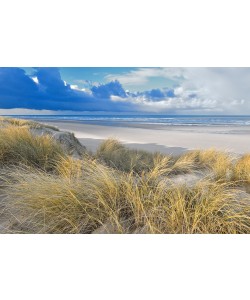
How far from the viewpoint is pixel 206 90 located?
3695 millimetres

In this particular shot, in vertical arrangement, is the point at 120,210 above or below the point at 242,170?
above

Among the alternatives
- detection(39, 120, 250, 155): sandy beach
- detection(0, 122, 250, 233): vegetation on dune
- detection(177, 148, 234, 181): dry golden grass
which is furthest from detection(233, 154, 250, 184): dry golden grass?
detection(0, 122, 250, 233): vegetation on dune

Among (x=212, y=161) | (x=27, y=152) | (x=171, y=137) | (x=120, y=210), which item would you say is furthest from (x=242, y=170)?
(x=27, y=152)

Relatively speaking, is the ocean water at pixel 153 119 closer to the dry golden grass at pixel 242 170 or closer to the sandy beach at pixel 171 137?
the sandy beach at pixel 171 137

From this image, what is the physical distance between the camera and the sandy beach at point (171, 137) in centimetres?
450

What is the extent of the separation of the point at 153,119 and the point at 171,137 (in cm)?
70

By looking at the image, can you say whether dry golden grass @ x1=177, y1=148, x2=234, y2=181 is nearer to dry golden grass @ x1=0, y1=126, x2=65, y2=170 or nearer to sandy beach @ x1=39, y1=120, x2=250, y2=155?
sandy beach @ x1=39, y1=120, x2=250, y2=155

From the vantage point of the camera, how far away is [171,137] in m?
4.71

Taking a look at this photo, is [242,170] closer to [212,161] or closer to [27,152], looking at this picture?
[212,161]

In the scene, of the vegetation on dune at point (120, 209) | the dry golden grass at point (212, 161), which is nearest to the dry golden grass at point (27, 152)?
the vegetation on dune at point (120, 209)
